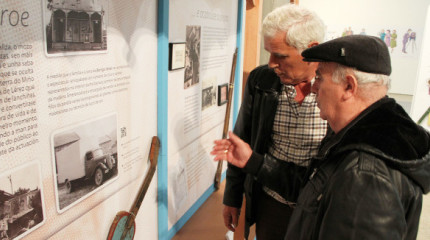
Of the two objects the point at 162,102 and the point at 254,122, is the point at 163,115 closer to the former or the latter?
the point at 162,102

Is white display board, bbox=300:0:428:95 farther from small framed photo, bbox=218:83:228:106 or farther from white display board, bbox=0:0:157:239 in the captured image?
white display board, bbox=0:0:157:239

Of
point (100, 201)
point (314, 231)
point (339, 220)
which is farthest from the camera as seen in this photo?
point (100, 201)

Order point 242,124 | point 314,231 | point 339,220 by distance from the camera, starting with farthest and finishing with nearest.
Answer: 1. point 242,124
2. point 314,231
3. point 339,220

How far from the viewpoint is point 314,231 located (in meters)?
0.98

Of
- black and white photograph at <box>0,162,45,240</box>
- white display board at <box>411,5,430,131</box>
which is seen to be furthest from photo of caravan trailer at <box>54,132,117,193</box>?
white display board at <box>411,5,430,131</box>

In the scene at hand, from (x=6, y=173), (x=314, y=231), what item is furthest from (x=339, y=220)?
(x=6, y=173)

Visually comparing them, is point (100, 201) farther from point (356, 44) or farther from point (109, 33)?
point (356, 44)

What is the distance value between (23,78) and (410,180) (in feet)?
3.85

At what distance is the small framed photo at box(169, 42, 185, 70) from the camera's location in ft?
6.70

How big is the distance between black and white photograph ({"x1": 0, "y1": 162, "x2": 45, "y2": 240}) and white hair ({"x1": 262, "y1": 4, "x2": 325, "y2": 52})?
104cm

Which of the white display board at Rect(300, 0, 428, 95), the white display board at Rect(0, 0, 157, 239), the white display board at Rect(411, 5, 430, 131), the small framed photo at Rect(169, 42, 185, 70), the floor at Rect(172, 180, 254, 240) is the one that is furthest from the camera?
the white display board at Rect(300, 0, 428, 95)

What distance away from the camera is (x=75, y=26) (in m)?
1.35

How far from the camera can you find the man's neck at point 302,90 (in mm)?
1528

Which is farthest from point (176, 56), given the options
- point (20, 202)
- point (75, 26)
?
point (20, 202)
